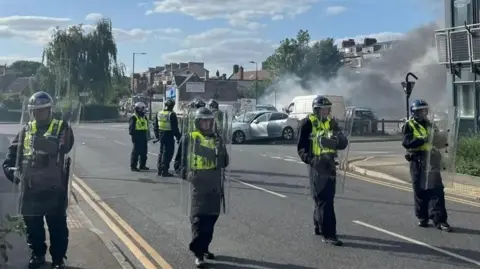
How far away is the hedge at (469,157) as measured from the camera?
47.5ft

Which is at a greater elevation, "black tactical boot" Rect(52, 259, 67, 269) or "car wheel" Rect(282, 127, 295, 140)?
"car wheel" Rect(282, 127, 295, 140)

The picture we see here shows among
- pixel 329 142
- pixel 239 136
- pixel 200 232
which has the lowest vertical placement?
pixel 200 232

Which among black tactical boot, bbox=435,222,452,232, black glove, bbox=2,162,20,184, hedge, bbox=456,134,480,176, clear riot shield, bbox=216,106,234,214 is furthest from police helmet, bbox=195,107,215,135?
hedge, bbox=456,134,480,176

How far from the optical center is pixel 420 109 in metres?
8.50

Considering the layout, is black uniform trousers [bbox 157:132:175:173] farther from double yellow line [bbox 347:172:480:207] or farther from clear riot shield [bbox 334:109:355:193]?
clear riot shield [bbox 334:109:355:193]

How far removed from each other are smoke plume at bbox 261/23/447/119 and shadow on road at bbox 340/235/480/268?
4978cm

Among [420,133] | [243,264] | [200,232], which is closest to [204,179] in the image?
[200,232]

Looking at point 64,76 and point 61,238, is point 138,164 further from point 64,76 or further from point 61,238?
point 64,76

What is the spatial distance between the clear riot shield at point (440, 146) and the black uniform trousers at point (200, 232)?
3424 mm

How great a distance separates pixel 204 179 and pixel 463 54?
1501 centimetres

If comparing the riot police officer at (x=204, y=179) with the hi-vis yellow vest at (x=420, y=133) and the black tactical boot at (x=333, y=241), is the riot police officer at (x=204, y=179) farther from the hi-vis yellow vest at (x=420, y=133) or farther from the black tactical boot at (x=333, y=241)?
the hi-vis yellow vest at (x=420, y=133)

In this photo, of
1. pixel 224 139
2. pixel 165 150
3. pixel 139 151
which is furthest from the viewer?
pixel 139 151

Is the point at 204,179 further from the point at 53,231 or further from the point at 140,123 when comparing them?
the point at 140,123

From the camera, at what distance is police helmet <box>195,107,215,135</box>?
6652 millimetres
